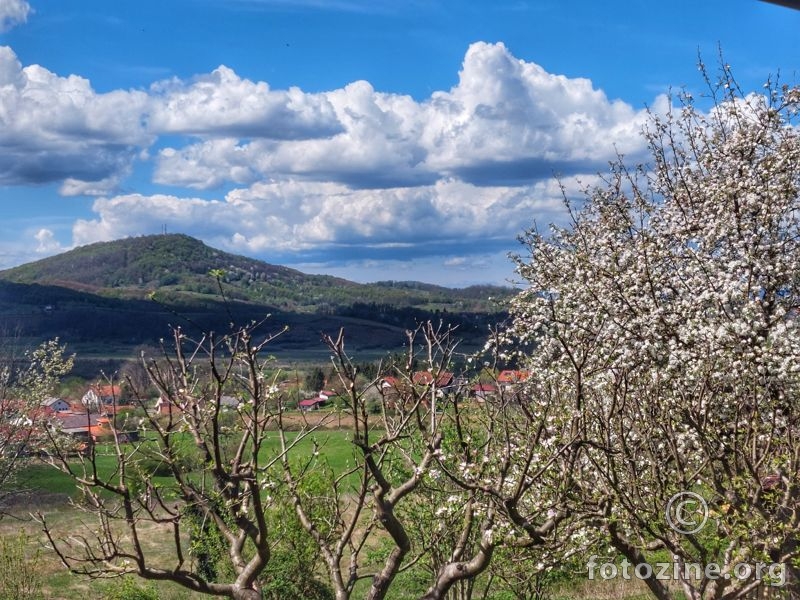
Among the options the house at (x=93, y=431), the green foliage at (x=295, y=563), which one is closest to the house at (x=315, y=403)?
the house at (x=93, y=431)

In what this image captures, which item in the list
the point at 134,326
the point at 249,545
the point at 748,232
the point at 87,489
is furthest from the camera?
the point at 134,326

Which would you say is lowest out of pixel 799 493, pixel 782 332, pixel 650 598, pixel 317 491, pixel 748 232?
pixel 650 598

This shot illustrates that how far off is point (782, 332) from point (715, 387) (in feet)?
3.24

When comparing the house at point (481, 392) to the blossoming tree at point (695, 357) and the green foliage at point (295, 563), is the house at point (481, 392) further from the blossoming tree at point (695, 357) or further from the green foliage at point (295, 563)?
the green foliage at point (295, 563)

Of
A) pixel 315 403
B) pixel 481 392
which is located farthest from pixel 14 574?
pixel 481 392

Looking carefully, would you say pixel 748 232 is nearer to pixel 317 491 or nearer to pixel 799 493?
pixel 799 493

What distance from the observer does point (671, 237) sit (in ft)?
38.5

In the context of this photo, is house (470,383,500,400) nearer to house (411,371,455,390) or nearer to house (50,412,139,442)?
house (411,371,455,390)

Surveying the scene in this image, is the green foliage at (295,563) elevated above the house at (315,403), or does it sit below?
below

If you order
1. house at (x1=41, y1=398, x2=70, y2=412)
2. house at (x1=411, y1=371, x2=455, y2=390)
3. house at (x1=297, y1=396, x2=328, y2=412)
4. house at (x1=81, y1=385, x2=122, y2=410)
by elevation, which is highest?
house at (x1=81, y1=385, x2=122, y2=410)

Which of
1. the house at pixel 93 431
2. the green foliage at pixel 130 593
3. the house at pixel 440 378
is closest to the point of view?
the house at pixel 93 431

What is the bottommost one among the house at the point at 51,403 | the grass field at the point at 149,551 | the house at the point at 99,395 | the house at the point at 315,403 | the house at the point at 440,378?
the grass field at the point at 149,551

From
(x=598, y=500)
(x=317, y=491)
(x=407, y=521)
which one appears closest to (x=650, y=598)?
(x=407, y=521)

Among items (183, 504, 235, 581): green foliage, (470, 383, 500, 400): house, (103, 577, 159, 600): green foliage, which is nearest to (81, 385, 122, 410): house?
(470, 383, 500, 400): house
